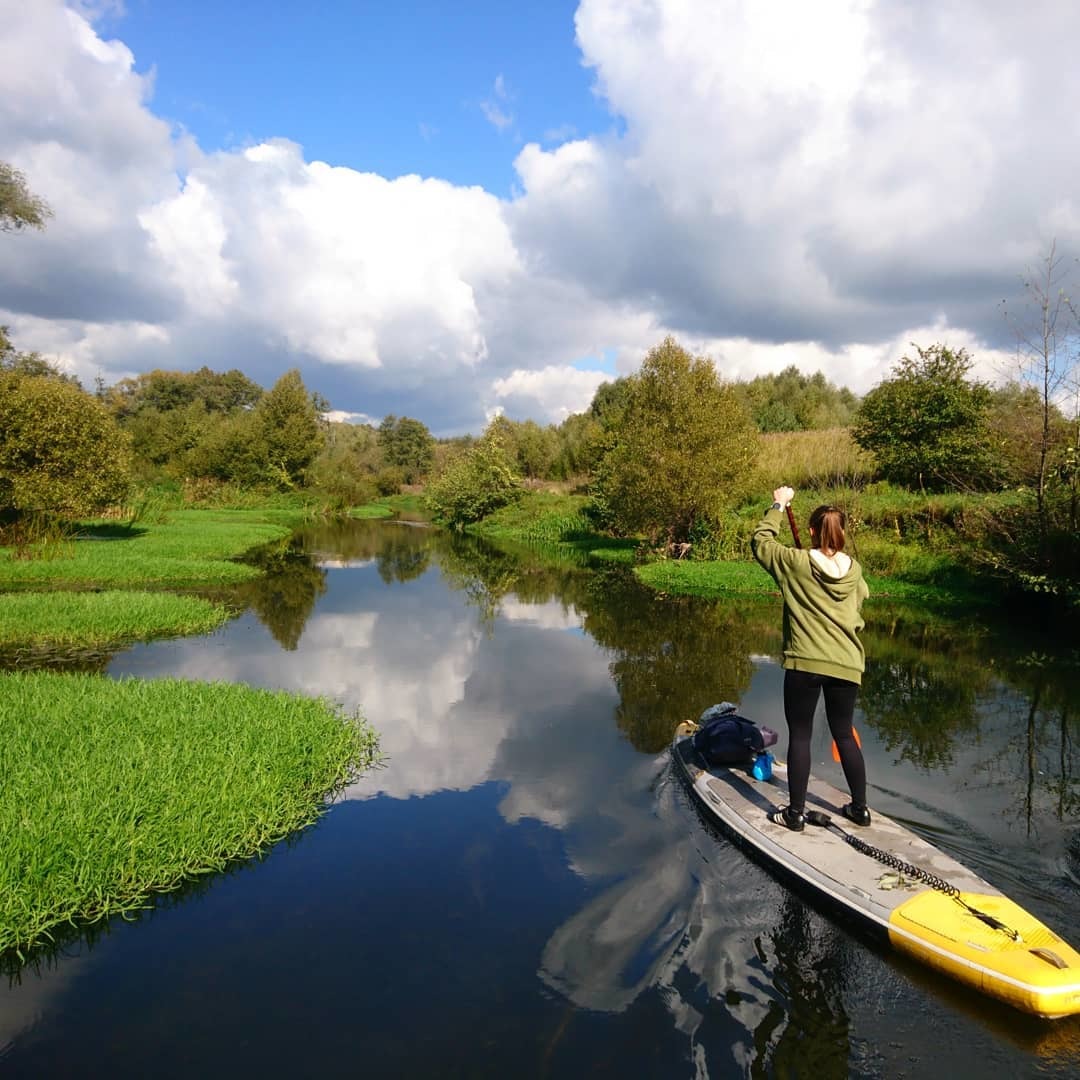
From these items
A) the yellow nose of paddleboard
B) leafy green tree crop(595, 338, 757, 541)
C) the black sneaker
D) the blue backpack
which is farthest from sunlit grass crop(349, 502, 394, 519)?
the yellow nose of paddleboard

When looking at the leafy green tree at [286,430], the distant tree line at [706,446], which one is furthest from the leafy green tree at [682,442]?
the leafy green tree at [286,430]

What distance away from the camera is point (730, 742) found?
6.69 m

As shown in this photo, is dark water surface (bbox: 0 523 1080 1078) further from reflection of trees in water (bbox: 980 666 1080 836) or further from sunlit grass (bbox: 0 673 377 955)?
sunlit grass (bbox: 0 673 377 955)

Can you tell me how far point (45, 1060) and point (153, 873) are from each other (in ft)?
5.06

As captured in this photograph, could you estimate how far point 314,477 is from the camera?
5672 cm

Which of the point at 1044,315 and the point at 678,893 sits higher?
the point at 1044,315

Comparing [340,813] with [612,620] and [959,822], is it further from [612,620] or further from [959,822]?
[612,620]

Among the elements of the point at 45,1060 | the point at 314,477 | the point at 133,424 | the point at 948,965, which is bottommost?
the point at 45,1060

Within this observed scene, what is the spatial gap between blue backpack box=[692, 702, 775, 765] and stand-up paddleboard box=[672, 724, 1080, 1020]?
39 centimetres

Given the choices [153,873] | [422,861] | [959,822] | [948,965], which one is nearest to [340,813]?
[422,861]

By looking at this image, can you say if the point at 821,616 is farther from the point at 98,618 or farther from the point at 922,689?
the point at 98,618

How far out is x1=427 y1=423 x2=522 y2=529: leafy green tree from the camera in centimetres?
4491

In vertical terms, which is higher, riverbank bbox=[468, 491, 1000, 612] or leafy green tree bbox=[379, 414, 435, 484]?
leafy green tree bbox=[379, 414, 435, 484]

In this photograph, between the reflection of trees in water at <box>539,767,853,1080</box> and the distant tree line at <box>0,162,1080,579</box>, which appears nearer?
the reflection of trees in water at <box>539,767,853,1080</box>
